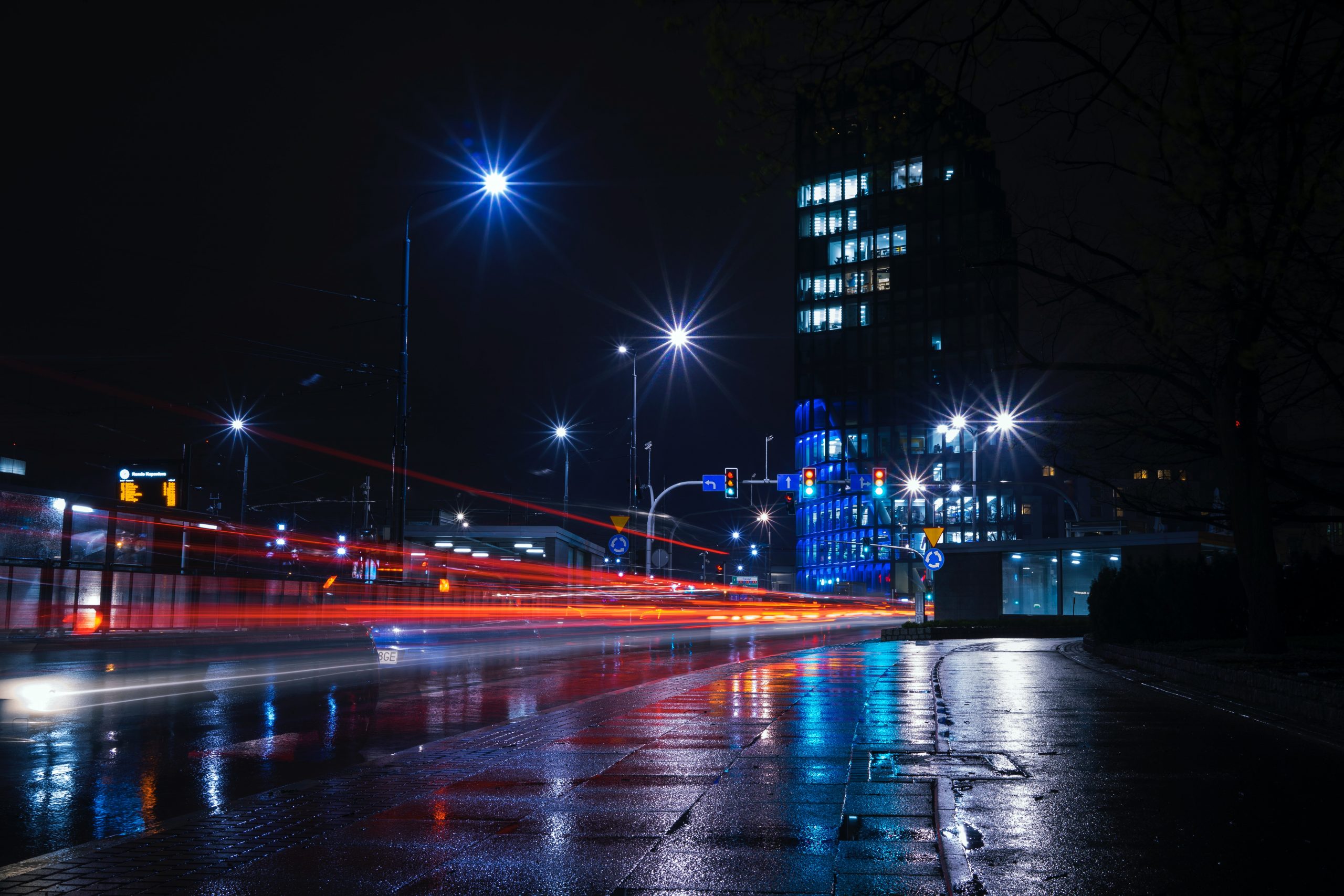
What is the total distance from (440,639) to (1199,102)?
97.7 ft

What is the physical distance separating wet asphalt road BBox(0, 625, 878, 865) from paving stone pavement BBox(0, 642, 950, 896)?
951 millimetres

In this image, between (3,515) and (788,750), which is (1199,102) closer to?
(788,750)

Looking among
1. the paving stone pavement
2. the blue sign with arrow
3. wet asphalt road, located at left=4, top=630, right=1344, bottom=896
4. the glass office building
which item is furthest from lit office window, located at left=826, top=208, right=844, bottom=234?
the paving stone pavement

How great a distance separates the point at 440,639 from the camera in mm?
34906

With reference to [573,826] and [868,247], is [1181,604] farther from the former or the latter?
[868,247]

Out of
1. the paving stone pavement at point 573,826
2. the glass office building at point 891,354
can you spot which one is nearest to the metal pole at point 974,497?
the glass office building at point 891,354

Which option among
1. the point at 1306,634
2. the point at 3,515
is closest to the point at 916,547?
the point at 1306,634

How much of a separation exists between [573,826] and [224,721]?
338 inches

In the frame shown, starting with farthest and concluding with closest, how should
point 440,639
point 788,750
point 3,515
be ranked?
point 440,639, point 3,515, point 788,750

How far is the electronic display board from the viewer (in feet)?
107

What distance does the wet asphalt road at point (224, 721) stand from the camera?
8.26 m

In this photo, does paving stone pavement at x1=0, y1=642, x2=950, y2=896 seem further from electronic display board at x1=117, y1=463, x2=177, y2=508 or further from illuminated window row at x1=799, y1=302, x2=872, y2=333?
illuminated window row at x1=799, y1=302, x2=872, y2=333

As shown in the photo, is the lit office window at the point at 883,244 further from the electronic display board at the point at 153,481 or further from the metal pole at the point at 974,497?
the electronic display board at the point at 153,481

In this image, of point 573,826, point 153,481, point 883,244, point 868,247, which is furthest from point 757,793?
point 868,247
